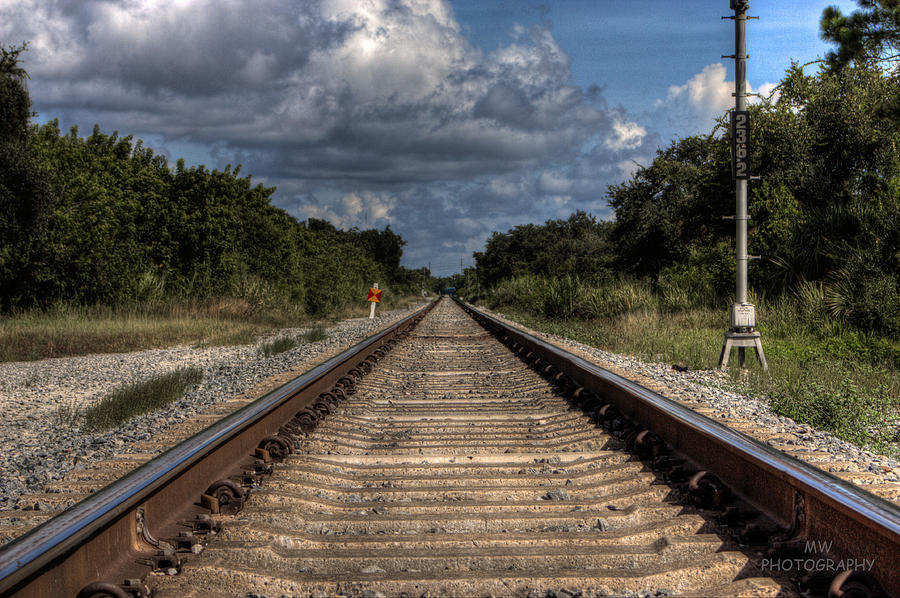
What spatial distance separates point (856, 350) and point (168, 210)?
20538mm

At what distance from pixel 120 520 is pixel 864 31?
13696mm

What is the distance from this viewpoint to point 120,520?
2.42 m

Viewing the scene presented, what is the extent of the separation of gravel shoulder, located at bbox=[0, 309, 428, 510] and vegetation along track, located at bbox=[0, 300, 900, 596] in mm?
1101

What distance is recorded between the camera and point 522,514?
3023 mm

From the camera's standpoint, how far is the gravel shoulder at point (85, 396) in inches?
175

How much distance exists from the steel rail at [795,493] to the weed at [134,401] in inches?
174

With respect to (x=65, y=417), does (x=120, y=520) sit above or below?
above

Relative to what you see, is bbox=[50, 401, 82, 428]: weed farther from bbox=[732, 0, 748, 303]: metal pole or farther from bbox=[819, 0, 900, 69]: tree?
bbox=[819, 0, 900, 69]: tree

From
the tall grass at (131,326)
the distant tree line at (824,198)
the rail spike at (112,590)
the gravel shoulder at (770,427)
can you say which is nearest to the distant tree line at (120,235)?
the tall grass at (131,326)

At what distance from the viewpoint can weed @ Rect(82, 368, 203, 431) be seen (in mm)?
5930

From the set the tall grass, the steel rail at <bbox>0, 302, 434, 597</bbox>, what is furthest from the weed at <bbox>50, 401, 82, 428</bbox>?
the tall grass

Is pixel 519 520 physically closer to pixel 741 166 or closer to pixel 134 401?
pixel 134 401

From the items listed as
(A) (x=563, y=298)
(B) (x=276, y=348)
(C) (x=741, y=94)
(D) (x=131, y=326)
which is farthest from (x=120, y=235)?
(C) (x=741, y=94)

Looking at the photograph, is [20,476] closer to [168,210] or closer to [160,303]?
[160,303]
